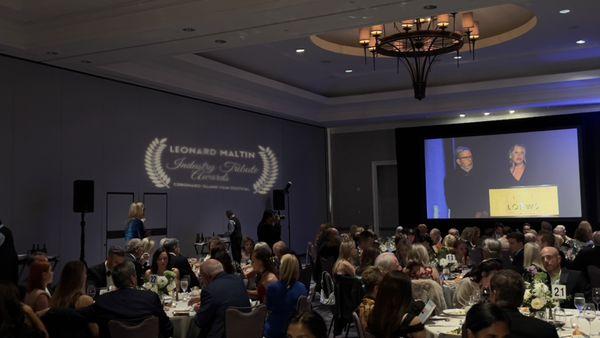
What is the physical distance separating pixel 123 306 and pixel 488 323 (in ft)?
9.16

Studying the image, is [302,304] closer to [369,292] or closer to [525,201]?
[369,292]

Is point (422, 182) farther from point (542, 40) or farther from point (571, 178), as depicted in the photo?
point (542, 40)

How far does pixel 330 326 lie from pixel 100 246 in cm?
491

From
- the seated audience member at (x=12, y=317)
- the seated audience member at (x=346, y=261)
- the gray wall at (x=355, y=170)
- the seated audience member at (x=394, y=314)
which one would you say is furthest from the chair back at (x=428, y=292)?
the gray wall at (x=355, y=170)

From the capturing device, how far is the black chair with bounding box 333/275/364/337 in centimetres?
684

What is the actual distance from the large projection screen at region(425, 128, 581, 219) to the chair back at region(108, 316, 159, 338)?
13.8 m

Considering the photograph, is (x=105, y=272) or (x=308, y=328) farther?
(x=105, y=272)

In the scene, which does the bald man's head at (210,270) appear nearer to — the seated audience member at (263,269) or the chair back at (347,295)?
the seated audience member at (263,269)

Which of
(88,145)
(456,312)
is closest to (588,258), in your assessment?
(456,312)

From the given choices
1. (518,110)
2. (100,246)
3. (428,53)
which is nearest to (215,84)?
(100,246)

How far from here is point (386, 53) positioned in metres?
9.81

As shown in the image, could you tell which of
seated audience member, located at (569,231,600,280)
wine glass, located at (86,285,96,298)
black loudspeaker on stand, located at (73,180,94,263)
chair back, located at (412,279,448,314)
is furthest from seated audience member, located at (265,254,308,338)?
black loudspeaker on stand, located at (73,180,94,263)

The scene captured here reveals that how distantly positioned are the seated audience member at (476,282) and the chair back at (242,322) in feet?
6.31

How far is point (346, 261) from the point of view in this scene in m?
7.52
